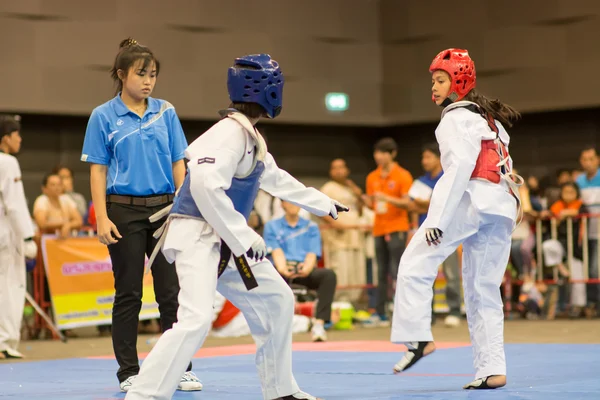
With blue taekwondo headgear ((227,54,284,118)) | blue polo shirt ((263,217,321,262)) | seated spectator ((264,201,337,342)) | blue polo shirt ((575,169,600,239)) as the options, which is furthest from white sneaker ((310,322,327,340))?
blue taekwondo headgear ((227,54,284,118))

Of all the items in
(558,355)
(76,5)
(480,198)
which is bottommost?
(558,355)

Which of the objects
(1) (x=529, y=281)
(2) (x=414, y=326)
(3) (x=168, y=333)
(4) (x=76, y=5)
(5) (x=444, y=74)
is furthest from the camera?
(4) (x=76, y=5)

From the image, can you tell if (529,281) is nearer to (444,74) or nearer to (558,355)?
(558,355)

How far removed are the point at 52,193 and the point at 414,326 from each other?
6509 mm

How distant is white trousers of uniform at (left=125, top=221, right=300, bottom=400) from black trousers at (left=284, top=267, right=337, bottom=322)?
5.02m

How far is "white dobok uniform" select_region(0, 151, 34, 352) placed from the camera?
773 centimetres

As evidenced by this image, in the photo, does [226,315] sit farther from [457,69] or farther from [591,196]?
[457,69]

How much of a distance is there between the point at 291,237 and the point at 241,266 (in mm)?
5695

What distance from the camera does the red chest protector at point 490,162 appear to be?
5.10 m

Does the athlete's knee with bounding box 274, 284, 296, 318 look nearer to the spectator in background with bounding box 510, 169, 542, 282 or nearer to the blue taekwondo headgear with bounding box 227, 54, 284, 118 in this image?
the blue taekwondo headgear with bounding box 227, 54, 284, 118

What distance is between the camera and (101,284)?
33.9 feet

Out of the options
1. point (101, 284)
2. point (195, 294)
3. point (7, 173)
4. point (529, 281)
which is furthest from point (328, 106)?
point (195, 294)

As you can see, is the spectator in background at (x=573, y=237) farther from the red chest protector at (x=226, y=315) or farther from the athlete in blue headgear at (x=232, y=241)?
the athlete in blue headgear at (x=232, y=241)

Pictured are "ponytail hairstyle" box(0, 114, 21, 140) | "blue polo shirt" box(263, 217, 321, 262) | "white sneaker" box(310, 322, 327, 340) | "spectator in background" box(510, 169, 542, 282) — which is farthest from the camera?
"spectator in background" box(510, 169, 542, 282)
